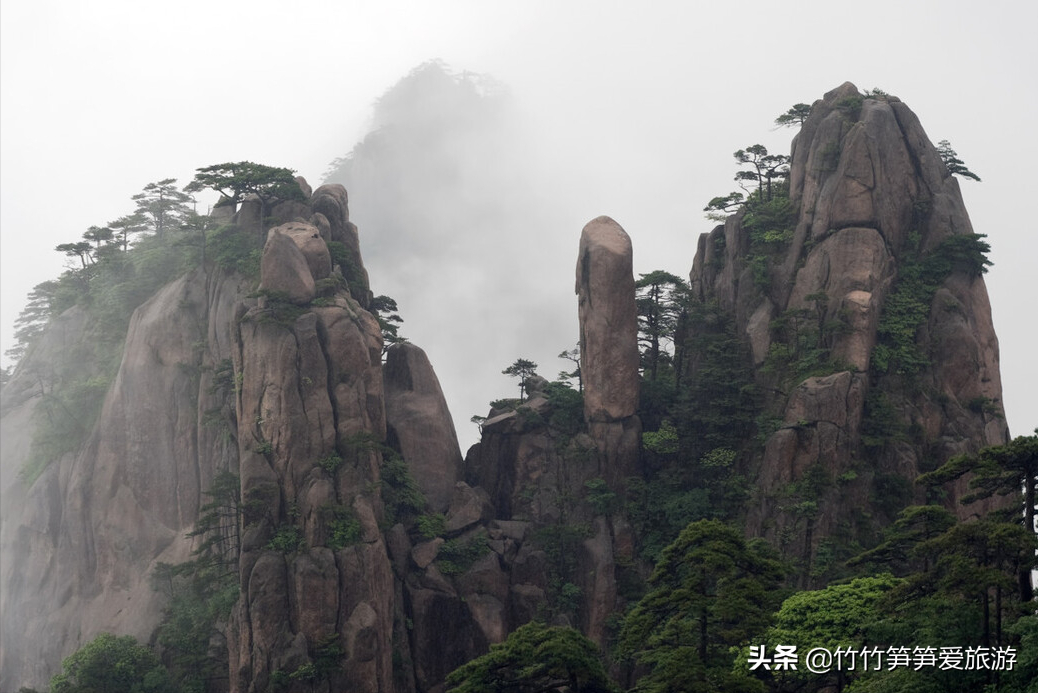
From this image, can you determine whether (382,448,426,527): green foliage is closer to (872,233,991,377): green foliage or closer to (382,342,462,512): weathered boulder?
(382,342,462,512): weathered boulder

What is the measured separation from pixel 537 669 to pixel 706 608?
577 cm

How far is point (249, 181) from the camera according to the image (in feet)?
196

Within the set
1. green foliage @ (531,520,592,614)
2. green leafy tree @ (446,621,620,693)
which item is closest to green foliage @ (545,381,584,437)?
green foliage @ (531,520,592,614)

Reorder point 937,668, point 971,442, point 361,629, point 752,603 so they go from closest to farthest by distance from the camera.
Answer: point 937,668 → point 752,603 → point 361,629 → point 971,442

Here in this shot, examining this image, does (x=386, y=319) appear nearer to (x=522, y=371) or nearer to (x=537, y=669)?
(x=522, y=371)

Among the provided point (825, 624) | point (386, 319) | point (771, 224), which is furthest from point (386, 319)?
point (825, 624)

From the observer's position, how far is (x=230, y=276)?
58.8 metres

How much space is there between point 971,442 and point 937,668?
2293 cm

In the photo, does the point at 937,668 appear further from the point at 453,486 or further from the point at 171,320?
the point at 171,320

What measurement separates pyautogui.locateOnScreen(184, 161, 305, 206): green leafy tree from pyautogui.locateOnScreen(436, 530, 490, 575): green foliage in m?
20.1

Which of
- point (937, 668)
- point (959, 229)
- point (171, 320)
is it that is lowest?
point (937, 668)

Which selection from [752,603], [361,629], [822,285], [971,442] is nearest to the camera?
[752,603]

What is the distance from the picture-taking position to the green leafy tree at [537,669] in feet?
122

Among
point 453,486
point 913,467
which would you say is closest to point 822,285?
point 913,467
